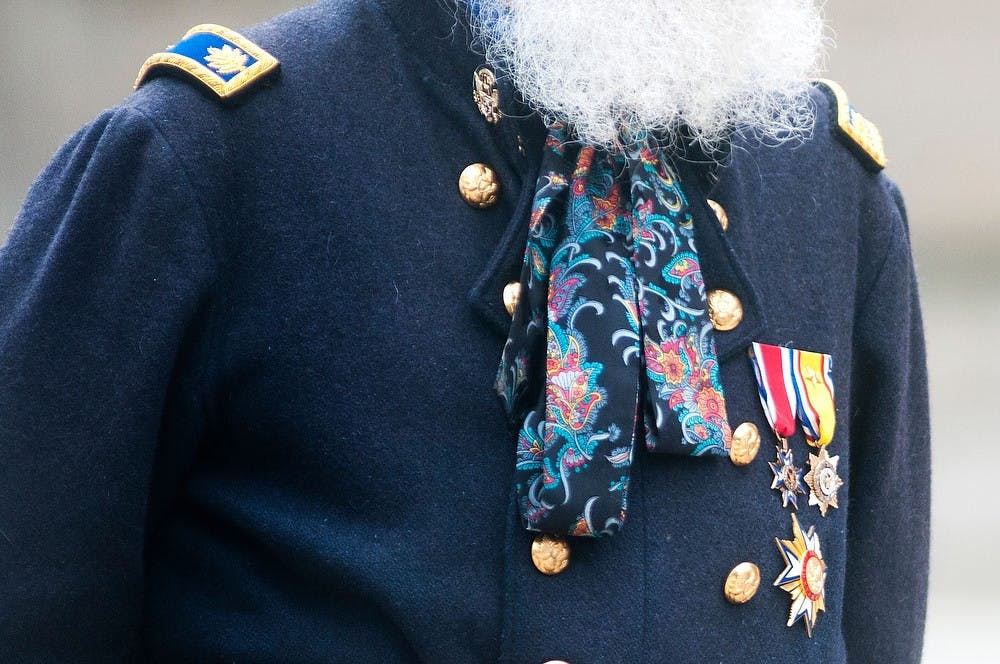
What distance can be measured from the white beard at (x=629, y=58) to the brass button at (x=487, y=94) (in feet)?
0.05

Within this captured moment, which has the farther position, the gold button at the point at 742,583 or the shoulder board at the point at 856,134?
the shoulder board at the point at 856,134

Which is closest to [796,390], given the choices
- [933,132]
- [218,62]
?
[218,62]

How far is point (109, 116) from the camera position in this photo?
3.81ft

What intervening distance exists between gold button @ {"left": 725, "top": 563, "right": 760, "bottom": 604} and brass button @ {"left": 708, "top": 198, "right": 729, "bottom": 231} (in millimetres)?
348

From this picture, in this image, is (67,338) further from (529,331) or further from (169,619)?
(529,331)

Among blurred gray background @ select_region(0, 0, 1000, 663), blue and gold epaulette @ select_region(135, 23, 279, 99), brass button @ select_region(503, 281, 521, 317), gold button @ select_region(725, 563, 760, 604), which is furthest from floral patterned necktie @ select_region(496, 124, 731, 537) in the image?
blurred gray background @ select_region(0, 0, 1000, 663)

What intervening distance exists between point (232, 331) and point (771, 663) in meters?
0.61

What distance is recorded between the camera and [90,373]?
43.6 inches

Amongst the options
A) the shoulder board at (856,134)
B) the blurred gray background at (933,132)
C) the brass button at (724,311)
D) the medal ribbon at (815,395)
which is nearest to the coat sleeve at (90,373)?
the brass button at (724,311)

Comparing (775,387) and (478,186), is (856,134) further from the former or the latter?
(478,186)

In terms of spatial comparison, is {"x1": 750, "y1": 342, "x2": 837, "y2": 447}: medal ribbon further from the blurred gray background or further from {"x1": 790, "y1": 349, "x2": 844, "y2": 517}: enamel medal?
the blurred gray background

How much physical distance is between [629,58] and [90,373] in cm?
58

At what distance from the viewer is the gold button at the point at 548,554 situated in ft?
3.66

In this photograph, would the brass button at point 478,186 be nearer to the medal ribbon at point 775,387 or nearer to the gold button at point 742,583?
the medal ribbon at point 775,387
